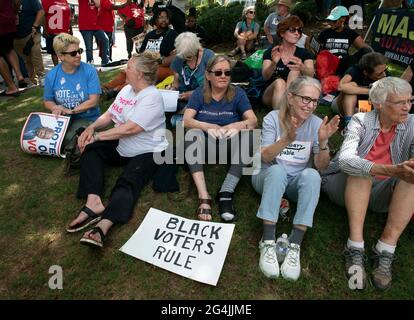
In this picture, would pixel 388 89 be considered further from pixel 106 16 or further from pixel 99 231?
pixel 106 16

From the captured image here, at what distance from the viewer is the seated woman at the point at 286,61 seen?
425 centimetres

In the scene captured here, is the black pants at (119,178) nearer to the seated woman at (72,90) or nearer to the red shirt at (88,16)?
the seated woman at (72,90)

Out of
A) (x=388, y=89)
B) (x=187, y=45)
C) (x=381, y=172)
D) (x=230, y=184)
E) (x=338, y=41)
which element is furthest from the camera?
(x=338, y=41)

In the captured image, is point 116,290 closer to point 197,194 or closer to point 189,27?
point 197,194

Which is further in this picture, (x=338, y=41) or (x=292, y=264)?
(x=338, y=41)

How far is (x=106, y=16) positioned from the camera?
8000 millimetres

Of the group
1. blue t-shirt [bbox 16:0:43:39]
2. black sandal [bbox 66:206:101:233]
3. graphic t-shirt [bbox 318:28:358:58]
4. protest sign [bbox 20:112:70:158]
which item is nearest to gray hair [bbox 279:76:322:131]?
black sandal [bbox 66:206:101:233]

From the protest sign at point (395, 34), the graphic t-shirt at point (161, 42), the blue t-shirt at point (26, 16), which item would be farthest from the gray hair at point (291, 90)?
the blue t-shirt at point (26, 16)

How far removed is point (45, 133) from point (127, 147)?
119 centimetres

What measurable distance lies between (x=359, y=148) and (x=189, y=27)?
7.01 metres

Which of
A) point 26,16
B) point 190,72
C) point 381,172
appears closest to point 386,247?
point 381,172

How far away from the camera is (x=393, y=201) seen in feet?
8.49

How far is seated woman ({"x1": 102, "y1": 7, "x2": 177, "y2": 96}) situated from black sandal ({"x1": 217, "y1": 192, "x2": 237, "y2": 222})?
2949mm

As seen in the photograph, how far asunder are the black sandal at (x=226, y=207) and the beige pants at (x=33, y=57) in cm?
577
